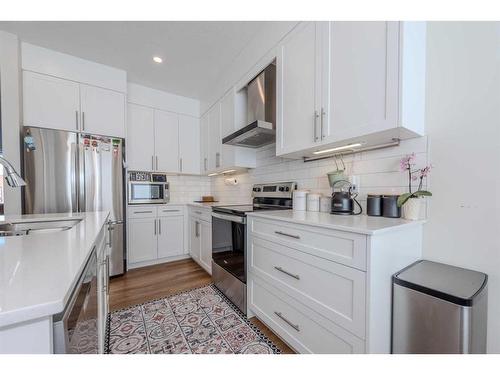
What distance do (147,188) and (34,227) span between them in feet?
5.45

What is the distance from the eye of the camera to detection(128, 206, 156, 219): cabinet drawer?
2859mm

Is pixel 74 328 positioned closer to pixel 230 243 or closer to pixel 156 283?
pixel 230 243

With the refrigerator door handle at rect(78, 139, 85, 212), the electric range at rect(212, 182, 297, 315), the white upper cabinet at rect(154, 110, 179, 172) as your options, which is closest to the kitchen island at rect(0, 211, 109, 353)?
the electric range at rect(212, 182, 297, 315)

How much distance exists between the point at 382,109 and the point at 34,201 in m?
3.21

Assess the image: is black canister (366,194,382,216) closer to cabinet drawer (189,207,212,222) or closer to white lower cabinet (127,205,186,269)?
cabinet drawer (189,207,212,222)

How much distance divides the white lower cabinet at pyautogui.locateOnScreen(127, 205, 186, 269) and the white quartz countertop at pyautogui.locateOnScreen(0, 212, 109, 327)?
2108 millimetres

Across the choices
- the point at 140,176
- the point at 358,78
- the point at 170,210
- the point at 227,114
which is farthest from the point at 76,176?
the point at 358,78

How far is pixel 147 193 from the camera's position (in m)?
3.13
